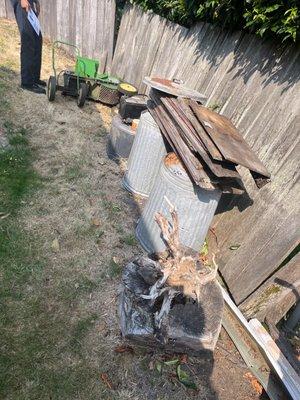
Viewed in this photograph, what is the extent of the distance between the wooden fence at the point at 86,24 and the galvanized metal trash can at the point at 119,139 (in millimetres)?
3781

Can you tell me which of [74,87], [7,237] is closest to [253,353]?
[7,237]

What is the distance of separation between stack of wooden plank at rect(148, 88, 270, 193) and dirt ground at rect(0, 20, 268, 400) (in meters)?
1.39

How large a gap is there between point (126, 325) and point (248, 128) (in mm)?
2559

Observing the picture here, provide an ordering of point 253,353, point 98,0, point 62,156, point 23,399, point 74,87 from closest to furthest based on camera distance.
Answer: point 23,399, point 253,353, point 62,156, point 74,87, point 98,0

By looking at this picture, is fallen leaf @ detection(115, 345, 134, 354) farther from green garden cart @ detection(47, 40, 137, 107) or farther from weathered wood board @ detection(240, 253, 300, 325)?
green garden cart @ detection(47, 40, 137, 107)

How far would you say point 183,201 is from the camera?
3.60m

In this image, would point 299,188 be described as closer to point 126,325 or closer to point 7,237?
point 126,325

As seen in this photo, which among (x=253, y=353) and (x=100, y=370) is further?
(x=253, y=353)

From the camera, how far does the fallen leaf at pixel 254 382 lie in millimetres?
3203

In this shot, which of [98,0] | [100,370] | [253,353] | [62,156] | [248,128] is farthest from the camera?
[98,0]

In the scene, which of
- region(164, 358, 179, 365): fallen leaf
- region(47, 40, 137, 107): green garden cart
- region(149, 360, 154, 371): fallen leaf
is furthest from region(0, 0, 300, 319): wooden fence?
region(47, 40, 137, 107): green garden cart

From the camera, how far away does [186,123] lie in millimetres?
3738

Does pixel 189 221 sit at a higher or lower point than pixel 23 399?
higher

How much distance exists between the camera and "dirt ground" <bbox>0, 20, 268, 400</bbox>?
2.80 meters
